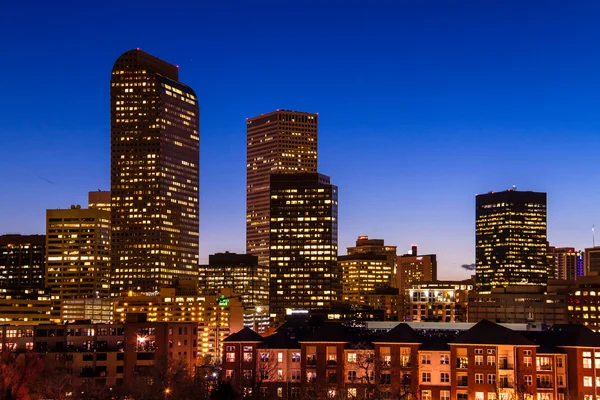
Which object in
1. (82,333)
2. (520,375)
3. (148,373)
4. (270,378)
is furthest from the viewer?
(82,333)

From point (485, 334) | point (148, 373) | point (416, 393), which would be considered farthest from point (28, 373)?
point (485, 334)

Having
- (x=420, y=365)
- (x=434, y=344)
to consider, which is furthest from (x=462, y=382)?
(x=434, y=344)

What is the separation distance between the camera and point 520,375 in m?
133

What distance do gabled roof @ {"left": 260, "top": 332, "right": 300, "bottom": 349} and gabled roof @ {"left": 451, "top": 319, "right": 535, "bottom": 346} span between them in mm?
24095

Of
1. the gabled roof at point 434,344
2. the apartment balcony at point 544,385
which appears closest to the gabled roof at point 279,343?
the gabled roof at point 434,344

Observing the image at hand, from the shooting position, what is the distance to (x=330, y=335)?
144875 mm

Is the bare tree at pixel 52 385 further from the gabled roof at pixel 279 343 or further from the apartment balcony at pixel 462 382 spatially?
the apartment balcony at pixel 462 382

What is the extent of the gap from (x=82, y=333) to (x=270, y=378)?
47.6 m

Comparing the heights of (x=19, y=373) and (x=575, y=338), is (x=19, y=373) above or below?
below

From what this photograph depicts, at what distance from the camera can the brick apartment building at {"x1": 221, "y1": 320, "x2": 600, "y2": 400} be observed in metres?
135

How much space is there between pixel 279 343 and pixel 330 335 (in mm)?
8180

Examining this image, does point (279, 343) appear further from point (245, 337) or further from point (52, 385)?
point (52, 385)

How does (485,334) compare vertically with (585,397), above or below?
above

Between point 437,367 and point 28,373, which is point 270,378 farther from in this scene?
point 28,373
